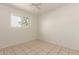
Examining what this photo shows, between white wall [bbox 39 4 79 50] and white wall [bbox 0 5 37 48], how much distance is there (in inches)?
8.5

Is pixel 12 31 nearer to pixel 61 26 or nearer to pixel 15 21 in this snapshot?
pixel 15 21

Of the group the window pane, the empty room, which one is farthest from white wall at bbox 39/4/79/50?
the window pane

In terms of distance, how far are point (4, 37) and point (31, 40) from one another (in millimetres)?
685

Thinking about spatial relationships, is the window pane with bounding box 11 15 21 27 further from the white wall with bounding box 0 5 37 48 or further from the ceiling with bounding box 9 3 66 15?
the ceiling with bounding box 9 3 66 15

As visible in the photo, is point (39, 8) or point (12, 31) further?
point (12, 31)

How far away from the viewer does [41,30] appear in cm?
236

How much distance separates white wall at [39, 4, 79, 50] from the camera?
2.28 meters

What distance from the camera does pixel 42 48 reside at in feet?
7.73

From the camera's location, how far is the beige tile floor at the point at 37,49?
7.40 feet

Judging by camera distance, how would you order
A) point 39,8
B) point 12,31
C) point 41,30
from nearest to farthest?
point 39,8
point 41,30
point 12,31

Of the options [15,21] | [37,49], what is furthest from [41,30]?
[15,21]

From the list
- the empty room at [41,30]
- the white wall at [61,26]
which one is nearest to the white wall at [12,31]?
the empty room at [41,30]

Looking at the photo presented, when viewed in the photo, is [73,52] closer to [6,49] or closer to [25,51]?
[25,51]

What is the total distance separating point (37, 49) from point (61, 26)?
0.80 m
